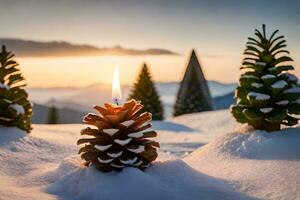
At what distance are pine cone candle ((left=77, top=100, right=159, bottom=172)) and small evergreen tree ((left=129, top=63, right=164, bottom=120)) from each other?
28642 millimetres

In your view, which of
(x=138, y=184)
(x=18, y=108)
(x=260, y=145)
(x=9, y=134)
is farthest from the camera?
(x=18, y=108)

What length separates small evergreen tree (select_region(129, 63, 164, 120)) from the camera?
1375 inches

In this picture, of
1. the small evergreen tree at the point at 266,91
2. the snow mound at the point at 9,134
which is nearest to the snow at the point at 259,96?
the small evergreen tree at the point at 266,91

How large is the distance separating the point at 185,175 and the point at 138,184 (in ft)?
2.23

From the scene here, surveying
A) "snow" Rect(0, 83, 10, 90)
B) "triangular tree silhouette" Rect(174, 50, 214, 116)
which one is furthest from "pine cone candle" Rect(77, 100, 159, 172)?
"triangular tree silhouette" Rect(174, 50, 214, 116)

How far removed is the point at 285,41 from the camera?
771 centimetres

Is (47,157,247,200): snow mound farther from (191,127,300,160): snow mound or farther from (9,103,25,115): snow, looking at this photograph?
(9,103,25,115): snow

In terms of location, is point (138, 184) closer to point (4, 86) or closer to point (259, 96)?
point (259, 96)

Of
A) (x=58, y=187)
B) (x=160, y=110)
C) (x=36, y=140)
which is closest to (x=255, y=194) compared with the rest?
(x=58, y=187)

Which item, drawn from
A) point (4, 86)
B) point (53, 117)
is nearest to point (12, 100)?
point (4, 86)

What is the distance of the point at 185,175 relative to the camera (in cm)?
551

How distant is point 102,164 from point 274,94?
3314mm

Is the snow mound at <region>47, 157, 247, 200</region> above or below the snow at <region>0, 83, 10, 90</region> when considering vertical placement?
below

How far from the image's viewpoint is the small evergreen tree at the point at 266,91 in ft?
23.9
